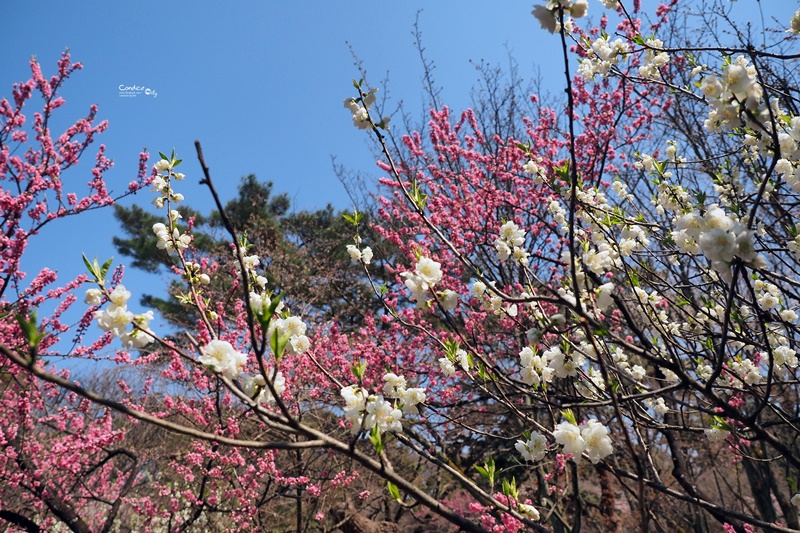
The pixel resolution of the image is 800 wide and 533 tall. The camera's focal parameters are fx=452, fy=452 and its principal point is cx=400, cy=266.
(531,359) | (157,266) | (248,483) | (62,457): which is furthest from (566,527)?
(157,266)

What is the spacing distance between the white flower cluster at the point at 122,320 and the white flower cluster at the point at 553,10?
165cm

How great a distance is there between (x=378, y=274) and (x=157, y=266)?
25.2 feet

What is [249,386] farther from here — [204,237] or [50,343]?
[204,237]

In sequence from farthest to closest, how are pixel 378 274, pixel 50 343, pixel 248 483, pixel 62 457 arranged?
pixel 378 274 < pixel 248 483 < pixel 62 457 < pixel 50 343

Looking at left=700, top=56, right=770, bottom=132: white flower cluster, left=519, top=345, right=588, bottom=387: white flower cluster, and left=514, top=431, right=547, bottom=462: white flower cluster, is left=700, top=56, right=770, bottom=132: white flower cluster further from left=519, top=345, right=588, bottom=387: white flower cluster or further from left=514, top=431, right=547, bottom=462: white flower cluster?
left=514, top=431, right=547, bottom=462: white flower cluster

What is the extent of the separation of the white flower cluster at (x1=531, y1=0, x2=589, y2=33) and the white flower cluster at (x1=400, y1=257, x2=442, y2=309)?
3.18ft

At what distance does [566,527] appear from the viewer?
5730 mm

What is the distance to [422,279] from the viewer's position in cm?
193

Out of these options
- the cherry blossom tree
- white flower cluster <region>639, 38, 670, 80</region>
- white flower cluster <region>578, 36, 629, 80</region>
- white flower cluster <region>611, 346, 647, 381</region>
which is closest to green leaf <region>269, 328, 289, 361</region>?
the cherry blossom tree

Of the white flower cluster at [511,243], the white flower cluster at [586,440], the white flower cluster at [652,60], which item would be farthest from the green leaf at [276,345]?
the white flower cluster at [652,60]

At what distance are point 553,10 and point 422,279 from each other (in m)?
1.09

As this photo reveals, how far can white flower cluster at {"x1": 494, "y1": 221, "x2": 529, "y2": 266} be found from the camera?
2383 millimetres

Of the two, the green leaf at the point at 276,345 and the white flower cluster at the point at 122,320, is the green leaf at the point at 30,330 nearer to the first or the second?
the white flower cluster at the point at 122,320

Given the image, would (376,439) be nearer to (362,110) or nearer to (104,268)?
(104,268)
